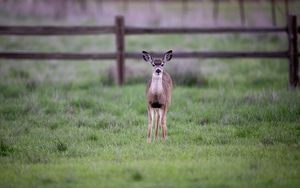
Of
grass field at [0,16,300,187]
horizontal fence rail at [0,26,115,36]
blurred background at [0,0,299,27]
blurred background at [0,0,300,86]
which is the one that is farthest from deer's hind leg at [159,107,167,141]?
blurred background at [0,0,299,27]

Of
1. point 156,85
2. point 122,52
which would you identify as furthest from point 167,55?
point 122,52

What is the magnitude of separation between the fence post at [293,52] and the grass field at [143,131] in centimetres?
40

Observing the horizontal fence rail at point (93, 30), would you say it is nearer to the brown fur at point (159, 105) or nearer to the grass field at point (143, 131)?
the grass field at point (143, 131)

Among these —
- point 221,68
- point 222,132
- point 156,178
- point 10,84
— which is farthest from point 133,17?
point 156,178

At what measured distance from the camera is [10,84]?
15688mm

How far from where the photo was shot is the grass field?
27.0 ft

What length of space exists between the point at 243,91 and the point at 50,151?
21.2 feet

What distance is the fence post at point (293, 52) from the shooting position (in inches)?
624

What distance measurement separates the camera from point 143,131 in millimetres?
11250

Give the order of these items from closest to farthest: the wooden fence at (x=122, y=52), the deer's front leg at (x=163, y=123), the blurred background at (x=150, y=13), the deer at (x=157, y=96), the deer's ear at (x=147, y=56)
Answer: the deer at (x=157, y=96)
the deer's front leg at (x=163, y=123)
the deer's ear at (x=147, y=56)
the wooden fence at (x=122, y=52)
the blurred background at (x=150, y=13)

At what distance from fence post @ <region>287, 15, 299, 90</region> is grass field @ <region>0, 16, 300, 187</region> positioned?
0.40 m

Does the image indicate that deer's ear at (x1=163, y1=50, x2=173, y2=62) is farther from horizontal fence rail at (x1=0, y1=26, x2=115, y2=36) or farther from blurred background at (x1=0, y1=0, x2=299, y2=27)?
blurred background at (x1=0, y1=0, x2=299, y2=27)

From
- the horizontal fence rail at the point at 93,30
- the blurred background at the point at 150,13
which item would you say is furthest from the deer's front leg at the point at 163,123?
the blurred background at the point at 150,13

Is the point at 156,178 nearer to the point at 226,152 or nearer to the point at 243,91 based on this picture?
the point at 226,152
